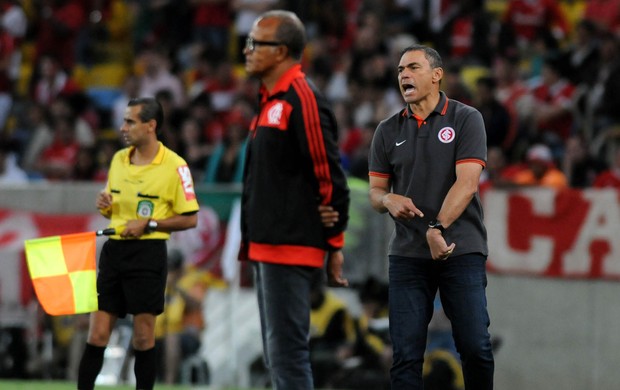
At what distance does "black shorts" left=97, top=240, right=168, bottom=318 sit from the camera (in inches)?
334

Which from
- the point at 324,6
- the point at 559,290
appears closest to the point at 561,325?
the point at 559,290

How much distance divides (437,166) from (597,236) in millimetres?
5830

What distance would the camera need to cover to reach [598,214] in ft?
41.3

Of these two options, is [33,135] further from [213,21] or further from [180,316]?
[180,316]

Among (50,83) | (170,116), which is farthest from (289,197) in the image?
(50,83)

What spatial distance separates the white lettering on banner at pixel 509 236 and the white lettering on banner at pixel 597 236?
0.79ft

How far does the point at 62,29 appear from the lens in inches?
815

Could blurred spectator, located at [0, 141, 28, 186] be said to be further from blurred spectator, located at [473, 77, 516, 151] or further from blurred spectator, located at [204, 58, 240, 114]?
blurred spectator, located at [473, 77, 516, 151]

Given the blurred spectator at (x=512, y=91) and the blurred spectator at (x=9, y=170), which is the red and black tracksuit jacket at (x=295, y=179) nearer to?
the blurred spectator at (x=512, y=91)

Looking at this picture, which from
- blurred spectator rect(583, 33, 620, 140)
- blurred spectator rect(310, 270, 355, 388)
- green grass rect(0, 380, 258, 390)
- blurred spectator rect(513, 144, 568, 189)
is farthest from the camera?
blurred spectator rect(583, 33, 620, 140)

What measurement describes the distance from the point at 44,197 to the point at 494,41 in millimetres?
6648

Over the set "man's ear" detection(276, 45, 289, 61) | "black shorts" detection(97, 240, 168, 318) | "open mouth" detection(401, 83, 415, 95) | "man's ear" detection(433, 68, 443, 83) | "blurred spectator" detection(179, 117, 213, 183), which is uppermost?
"man's ear" detection(276, 45, 289, 61)

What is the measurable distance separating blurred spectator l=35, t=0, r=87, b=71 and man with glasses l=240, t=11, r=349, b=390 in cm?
1362

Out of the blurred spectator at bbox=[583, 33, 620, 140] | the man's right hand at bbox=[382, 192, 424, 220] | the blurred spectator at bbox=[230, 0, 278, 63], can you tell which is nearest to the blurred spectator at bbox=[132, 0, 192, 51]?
the blurred spectator at bbox=[230, 0, 278, 63]
